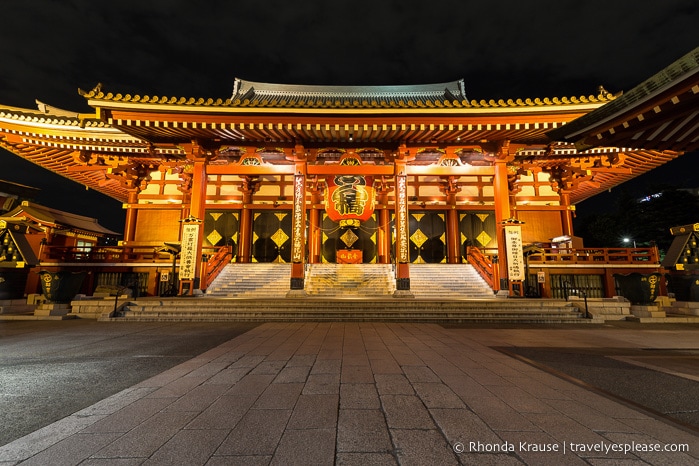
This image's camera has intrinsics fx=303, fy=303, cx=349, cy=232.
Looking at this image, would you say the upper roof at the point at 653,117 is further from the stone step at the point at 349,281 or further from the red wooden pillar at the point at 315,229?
the red wooden pillar at the point at 315,229

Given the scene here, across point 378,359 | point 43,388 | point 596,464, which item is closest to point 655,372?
point 596,464

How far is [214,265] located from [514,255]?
11.6 metres

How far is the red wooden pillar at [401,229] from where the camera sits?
36.7 feet

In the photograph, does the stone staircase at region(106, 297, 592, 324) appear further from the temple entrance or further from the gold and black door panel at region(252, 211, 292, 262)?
the temple entrance

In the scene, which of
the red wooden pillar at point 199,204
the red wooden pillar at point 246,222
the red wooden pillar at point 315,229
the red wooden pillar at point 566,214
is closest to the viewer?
the red wooden pillar at point 199,204

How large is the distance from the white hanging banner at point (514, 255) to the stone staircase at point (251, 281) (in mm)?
8350

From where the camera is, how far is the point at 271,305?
29.6ft

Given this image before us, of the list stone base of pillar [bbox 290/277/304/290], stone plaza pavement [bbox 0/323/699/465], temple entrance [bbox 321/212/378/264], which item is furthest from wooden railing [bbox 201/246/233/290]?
stone plaza pavement [bbox 0/323/699/465]

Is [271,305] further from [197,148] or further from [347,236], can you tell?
[347,236]

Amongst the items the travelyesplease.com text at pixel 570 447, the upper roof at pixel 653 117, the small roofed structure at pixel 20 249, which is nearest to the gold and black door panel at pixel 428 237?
the upper roof at pixel 653 117

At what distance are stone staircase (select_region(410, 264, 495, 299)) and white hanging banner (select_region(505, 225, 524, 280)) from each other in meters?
1.13

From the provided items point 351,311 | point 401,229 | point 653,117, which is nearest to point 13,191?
point 351,311

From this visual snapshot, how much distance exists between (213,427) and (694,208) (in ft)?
110

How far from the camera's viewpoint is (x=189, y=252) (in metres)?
11.0
